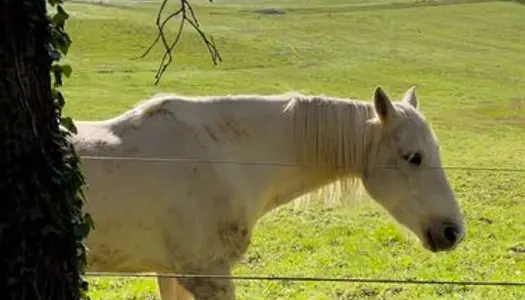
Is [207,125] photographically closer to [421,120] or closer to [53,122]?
[421,120]

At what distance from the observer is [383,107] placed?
690cm

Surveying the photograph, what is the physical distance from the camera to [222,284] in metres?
6.52

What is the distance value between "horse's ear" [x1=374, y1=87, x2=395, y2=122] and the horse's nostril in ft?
3.18

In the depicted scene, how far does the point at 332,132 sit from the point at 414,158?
676mm

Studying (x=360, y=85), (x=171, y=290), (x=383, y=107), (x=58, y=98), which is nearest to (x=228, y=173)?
(x=171, y=290)

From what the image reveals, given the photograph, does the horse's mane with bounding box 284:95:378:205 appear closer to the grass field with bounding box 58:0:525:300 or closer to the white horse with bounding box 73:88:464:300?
the white horse with bounding box 73:88:464:300

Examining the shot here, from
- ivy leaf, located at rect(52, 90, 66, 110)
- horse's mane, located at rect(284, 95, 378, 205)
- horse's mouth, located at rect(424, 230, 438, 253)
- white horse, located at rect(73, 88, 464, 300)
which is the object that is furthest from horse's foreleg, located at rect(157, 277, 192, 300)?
ivy leaf, located at rect(52, 90, 66, 110)

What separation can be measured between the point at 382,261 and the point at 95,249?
5.92 meters

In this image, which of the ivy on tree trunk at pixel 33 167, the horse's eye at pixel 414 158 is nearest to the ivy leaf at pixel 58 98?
the ivy on tree trunk at pixel 33 167

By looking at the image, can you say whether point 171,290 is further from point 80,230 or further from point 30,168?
point 30,168

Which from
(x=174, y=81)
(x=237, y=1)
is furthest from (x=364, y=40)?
(x=237, y=1)

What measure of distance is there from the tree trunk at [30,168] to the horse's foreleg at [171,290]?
3629mm

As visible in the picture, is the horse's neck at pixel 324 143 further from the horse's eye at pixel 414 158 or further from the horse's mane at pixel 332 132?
the horse's eye at pixel 414 158

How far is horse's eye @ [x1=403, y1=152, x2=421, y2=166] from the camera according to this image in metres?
6.98
